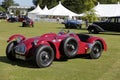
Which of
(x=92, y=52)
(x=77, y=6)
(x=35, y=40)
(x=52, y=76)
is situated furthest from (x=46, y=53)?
(x=77, y=6)

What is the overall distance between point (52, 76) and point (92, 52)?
3.27m

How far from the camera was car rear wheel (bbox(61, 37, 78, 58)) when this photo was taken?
995cm

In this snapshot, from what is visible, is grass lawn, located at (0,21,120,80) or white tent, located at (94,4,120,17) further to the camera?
white tent, located at (94,4,120,17)

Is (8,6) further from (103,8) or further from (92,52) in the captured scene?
(92,52)

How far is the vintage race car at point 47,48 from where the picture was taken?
931 centimetres

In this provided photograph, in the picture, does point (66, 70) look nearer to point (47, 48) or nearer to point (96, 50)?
point (47, 48)

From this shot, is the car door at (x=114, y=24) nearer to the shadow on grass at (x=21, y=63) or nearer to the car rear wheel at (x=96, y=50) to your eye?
the car rear wheel at (x=96, y=50)

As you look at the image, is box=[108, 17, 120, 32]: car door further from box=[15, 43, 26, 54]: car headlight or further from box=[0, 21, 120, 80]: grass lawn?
box=[15, 43, 26, 54]: car headlight

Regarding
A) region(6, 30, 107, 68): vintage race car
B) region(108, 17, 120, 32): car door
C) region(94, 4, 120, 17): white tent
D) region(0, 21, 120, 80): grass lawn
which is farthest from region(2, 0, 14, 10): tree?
region(0, 21, 120, 80): grass lawn

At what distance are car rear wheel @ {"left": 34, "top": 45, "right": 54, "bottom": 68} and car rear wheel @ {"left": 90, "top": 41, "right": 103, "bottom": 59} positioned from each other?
7.19 ft

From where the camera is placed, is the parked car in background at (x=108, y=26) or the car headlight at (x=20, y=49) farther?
the parked car in background at (x=108, y=26)

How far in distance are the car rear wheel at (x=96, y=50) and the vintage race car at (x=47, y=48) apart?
8 cm

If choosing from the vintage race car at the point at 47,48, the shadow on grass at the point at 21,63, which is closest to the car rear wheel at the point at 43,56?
the vintage race car at the point at 47,48

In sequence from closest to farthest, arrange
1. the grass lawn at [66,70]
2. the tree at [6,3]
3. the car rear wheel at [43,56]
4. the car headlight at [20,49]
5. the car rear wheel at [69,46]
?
the grass lawn at [66,70] < the car rear wheel at [43,56] < the car headlight at [20,49] < the car rear wheel at [69,46] < the tree at [6,3]
